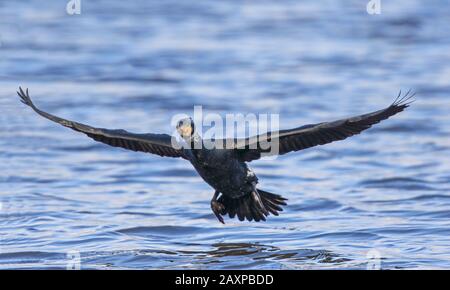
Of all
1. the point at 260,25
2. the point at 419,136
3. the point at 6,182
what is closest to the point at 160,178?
Result: the point at 6,182

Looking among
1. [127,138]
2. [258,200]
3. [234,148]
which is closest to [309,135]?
[234,148]

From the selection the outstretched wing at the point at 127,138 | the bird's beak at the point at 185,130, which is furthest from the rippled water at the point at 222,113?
the bird's beak at the point at 185,130

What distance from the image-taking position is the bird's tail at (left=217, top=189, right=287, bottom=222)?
9398 mm

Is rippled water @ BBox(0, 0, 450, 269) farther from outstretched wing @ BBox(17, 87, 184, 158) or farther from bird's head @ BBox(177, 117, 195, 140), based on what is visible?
bird's head @ BBox(177, 117, 195, 140)

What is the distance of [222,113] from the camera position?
15211 mm

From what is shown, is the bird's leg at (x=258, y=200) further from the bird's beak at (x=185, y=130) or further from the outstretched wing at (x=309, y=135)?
the bird's beak at (x=185, y=130)

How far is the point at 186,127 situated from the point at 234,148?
23.5 inches

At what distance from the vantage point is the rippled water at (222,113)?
9383 mm

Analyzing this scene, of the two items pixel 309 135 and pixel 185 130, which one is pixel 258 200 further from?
pixel 185 130

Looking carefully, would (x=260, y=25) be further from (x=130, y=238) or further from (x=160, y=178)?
(x=130, y=238)

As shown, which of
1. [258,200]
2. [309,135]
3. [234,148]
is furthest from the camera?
[258,200]

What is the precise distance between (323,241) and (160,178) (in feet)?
10.3
